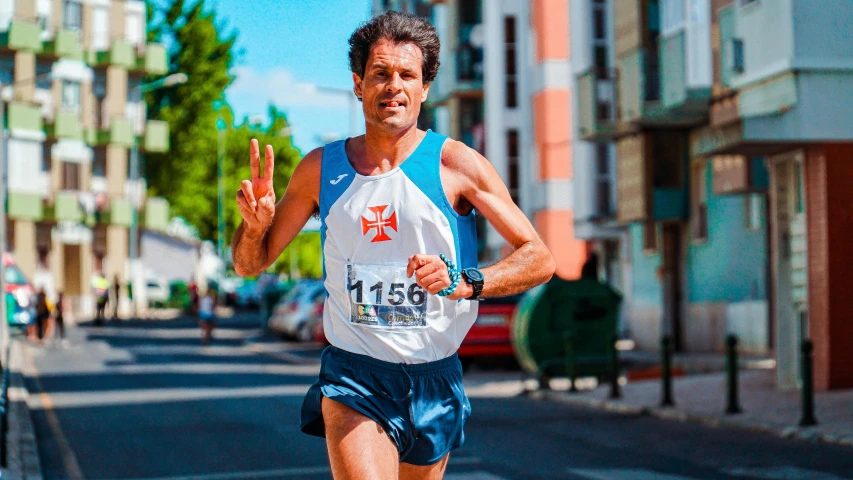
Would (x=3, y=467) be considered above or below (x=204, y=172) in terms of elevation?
below

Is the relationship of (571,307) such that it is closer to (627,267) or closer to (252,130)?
(627,267)

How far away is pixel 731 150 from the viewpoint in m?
19.6

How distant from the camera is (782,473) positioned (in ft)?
36.9

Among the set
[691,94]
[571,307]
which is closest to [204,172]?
[691,94]

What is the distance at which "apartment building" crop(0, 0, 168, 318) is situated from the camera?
65.7 meters

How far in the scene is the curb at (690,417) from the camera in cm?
1362

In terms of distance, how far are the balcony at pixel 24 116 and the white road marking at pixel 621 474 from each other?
55.9 m

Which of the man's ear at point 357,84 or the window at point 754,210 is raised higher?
the window at point 754,210

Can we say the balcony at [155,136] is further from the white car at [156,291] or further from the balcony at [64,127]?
the white car at [156,291]

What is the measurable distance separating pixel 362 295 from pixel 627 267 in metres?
33.4

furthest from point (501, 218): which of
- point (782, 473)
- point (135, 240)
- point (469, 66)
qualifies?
point (135, 240)

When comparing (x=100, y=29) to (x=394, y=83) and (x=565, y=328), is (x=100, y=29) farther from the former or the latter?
(x=394, y=83)

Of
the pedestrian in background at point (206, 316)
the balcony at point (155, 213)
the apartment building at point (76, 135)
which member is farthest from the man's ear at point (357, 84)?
the balcony at point (155, 213)

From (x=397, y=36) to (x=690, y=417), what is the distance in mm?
11899
